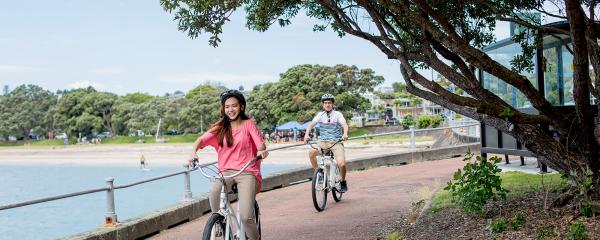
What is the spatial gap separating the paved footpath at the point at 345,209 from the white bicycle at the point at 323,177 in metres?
0.20

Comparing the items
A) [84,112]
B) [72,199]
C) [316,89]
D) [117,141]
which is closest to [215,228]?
[72,199]

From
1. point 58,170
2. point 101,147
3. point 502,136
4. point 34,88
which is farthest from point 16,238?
point 34,88

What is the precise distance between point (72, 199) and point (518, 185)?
36.5 m

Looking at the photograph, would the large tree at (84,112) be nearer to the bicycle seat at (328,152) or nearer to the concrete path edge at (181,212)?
the concrete path edge at (181,212)

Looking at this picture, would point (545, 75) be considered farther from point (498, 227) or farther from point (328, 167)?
point (498, 227)

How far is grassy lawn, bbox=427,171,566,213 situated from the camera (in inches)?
308

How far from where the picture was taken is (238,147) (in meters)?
5.54

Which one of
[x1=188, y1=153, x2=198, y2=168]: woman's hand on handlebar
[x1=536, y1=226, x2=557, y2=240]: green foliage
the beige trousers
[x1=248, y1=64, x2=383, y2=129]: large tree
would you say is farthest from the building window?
[x1=248, y1=64, x2=383, y2=129]: large tree

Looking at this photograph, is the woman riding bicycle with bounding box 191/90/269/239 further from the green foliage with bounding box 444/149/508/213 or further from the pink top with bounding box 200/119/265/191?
the green foliage with bounding box 444/149/508/213

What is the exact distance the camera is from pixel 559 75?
10203mm

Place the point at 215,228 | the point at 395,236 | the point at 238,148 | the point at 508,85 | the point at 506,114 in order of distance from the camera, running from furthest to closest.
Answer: the point at 508,85
the point at 395,236
the point at 238,148
the point at 506,114
the point at 215,228

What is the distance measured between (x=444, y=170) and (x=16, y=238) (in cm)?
1720

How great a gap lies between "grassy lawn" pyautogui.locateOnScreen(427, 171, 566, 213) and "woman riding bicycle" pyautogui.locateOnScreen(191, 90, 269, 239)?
10.1 ft

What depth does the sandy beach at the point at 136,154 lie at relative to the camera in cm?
4812
